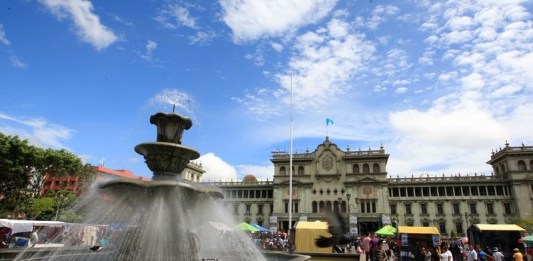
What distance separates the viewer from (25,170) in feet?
86.4

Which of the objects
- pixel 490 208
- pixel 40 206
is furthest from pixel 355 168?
pixel 40 206

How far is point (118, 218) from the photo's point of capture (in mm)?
8945

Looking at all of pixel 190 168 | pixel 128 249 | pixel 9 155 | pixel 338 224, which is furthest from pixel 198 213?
pixel 190 168

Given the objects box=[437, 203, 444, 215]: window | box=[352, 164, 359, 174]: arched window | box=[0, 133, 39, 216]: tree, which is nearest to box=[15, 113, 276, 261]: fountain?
box=[0, 133, 39, 216]: tree

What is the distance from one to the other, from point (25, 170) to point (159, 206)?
24.8 meters

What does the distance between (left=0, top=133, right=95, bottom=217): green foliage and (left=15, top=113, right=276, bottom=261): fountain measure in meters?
19.3

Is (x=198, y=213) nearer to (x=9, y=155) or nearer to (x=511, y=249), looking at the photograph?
(x=511, y=249)

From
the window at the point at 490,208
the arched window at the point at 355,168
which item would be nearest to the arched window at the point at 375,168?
the arched window at the point at 355,168

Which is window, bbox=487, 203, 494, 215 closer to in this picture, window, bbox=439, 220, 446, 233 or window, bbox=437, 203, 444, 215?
window, bbox=437, 203, 444, 215

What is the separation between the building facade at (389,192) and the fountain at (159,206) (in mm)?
43807

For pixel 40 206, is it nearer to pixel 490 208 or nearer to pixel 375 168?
pixel 375 168

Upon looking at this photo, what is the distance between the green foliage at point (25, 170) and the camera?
24903mm

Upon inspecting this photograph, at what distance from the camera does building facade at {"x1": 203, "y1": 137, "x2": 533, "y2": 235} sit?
5181 centimetres

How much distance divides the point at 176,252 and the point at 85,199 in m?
3.39
